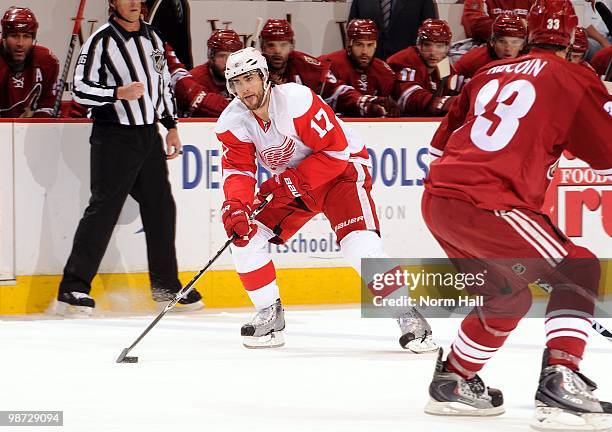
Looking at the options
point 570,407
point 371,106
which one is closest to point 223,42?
point 371,106

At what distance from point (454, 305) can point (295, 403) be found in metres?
2.28

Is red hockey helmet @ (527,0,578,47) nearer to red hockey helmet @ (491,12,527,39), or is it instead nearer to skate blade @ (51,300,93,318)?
skate blade @ (51,300,93,318)

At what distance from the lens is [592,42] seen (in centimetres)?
750

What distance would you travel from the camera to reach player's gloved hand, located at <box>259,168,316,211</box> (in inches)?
179

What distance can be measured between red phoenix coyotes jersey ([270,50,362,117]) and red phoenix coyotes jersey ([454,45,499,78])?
2.32ft

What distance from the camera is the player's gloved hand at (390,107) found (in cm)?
628

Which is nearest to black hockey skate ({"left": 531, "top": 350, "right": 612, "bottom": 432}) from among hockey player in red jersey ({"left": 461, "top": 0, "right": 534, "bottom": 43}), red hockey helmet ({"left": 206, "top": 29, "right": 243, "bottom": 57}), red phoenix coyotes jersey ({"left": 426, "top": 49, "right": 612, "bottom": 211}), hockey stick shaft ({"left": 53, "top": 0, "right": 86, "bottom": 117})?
red phoenix coyotes jersey ({"left": 426, "top": 49, "right": 612, "bottom": 211})

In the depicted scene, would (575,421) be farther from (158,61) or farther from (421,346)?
(158,61)

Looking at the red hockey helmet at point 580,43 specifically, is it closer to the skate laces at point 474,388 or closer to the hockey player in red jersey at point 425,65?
the hockey player in red jersey at point 425,65

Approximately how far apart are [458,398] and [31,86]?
3369 millimetres

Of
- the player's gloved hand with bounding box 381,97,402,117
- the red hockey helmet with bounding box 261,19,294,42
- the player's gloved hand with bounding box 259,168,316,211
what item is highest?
the red hockey helmet with bounding box 261,19,294,42

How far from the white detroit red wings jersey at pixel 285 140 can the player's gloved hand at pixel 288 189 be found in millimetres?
28

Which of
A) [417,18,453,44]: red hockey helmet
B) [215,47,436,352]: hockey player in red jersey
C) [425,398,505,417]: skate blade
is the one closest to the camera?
[425,398,505,417]: skate blade

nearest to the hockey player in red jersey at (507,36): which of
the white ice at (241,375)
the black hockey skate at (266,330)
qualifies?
the white ice at (241,375)
